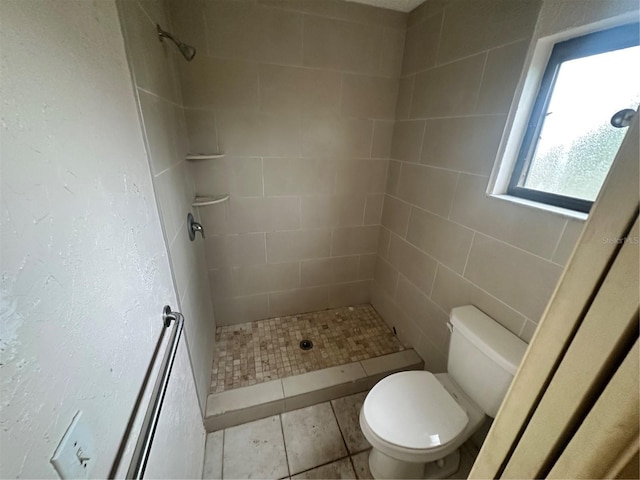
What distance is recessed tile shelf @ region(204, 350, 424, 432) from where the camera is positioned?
1386mm

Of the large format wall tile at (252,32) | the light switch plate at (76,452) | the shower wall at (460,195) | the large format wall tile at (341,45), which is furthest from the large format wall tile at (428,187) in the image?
the light switch plate at (76,452)

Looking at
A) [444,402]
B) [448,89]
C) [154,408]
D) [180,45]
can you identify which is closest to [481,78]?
[448,89]

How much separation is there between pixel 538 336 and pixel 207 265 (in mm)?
1736

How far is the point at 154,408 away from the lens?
63 cm

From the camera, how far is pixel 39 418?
332 millimetres

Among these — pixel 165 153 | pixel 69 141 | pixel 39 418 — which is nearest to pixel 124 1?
pixel 165 153

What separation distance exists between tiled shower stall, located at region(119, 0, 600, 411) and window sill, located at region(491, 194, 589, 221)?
0.09ft

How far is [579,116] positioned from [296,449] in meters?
1.90

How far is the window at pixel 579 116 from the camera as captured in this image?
808 millimetres

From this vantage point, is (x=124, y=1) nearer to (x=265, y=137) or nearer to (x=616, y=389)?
A: (x=265, y=137)

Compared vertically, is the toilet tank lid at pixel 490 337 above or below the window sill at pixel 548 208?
below

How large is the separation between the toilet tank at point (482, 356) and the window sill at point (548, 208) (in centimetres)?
52

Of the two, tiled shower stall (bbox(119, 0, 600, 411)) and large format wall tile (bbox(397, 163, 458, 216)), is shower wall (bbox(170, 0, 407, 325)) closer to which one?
tiled shower stall (bbox(119, 0, 600, 411))

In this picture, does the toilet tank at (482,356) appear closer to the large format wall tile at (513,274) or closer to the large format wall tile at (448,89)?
the large format wall tile at (513,274)
